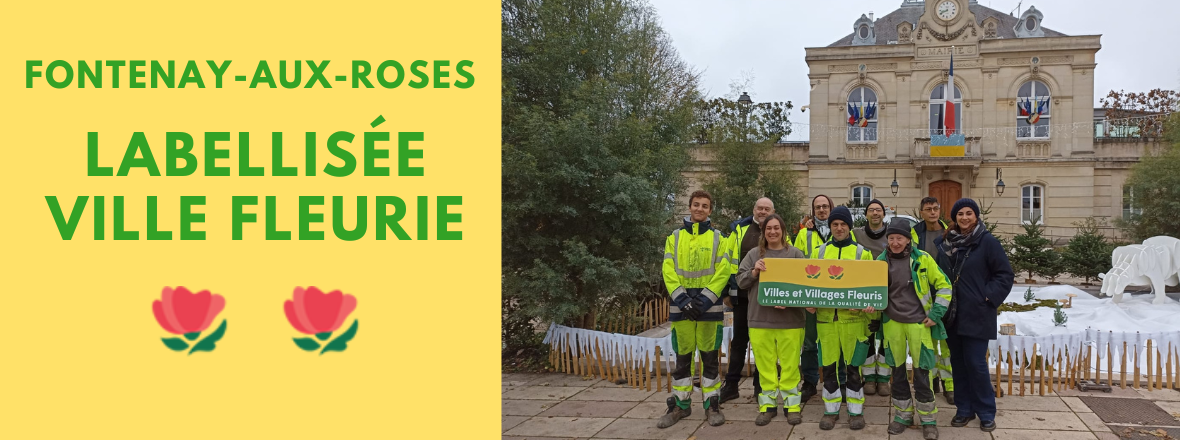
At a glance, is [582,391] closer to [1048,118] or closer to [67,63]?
[67,63]

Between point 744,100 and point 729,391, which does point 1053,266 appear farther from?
point 729,391

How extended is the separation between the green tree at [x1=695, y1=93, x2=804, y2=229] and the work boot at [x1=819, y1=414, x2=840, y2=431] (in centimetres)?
1042

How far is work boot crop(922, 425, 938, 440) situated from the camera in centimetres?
512

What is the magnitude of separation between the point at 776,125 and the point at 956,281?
23.3 m

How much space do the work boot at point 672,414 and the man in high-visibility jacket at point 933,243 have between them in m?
2.04

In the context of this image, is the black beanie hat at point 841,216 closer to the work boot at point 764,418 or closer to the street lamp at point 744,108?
the work boot at point 764,418

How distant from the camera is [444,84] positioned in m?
3.38

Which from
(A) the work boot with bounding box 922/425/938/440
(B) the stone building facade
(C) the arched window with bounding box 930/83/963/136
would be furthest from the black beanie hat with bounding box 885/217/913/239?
(C) the arched window with bounding box 930/83/963/136

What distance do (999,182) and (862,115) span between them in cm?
523

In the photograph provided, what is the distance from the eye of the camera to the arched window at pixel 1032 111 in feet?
84.6

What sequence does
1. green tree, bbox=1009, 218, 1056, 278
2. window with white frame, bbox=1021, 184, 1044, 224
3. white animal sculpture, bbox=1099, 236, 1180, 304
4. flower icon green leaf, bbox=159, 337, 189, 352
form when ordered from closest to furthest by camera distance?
flower icon green leaf, bbox=159, 337, 189, 352 → white animal sculpture, bbox=1099, 236, 1180, 304 → green tree, bbox=1009, 218, 1056, 278 → window with white frame, bbox=1021, 184, 1044, 224

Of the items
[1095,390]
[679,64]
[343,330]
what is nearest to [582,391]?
[343,330]

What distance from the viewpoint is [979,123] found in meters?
26.4

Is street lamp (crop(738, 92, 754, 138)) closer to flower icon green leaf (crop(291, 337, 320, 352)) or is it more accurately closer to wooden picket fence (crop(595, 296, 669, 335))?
wooden picket fence (crop(595, 296, 669, 335))
